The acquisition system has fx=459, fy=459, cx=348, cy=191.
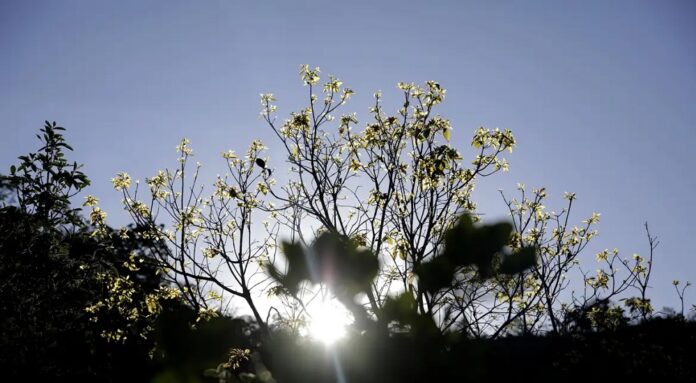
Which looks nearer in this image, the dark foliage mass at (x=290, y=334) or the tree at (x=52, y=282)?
the dark foliage mass at (x=290, y=334)

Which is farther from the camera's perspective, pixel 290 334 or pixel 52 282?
pixel 52 282

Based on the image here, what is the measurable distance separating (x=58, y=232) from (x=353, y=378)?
6578 mm

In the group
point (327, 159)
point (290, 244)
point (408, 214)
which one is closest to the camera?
point (290, 244)

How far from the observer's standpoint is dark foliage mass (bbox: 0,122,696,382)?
1768 millimetres

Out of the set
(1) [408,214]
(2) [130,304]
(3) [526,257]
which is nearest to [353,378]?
(3) [526,257]

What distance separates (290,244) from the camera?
1825 mm

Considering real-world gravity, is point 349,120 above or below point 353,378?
above

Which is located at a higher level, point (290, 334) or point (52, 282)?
point (52, 282)

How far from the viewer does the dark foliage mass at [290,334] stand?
1768 mm

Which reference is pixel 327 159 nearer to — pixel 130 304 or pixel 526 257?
pixel 130 304

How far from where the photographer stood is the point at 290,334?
2.24 m

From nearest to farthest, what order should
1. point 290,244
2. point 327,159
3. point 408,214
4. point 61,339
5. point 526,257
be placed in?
1. point 290,244
2. point 526,257
3. point 61,339
4. point 408,214
5. point 327,159

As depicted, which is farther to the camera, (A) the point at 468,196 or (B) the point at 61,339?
(A) the point at 468,196

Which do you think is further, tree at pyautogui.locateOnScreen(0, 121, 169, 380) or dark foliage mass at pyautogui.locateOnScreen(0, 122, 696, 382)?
tree at pyautogui.locateOnScreen(0, 121, 169, 380)
